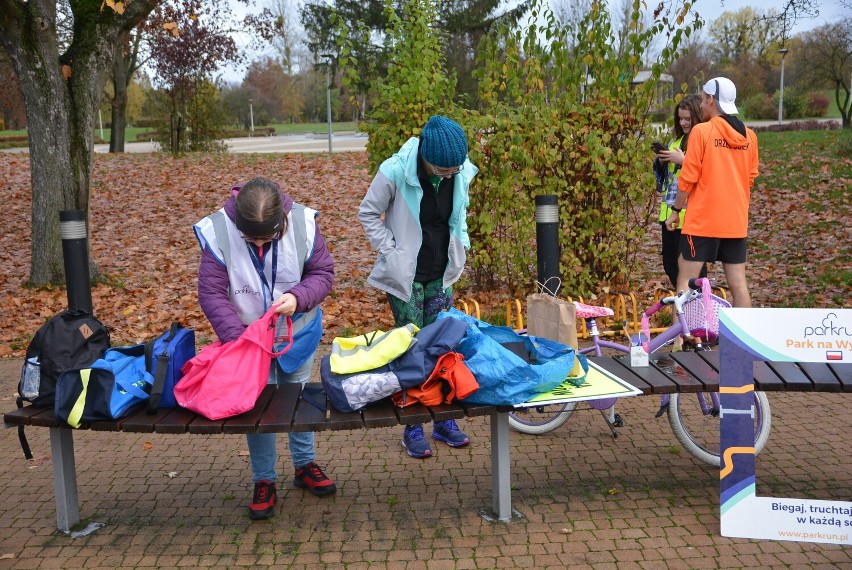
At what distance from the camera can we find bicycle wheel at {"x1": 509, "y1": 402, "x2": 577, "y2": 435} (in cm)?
496

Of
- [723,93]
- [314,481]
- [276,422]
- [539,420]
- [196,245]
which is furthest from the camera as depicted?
[196,245]

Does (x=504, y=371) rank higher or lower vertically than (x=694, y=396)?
higher

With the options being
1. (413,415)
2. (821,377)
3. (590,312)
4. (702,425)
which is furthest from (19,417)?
(821,377)

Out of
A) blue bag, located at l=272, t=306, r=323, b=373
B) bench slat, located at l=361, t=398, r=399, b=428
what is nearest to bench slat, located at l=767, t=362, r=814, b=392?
bench slat, located at l=361, t=398, r=399, b=428

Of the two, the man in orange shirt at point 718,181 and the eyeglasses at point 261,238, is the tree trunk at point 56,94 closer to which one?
the eyeglasses at point 261,238

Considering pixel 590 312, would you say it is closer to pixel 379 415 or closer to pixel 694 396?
pixel 694 396

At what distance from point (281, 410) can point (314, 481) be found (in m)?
0.74

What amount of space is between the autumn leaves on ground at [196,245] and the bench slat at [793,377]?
11.9ft

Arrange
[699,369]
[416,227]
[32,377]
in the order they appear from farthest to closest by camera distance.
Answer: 1. [416,227]
2. [699,369]
3. [32,377]

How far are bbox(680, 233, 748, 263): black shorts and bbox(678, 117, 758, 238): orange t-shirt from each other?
0.07 metres

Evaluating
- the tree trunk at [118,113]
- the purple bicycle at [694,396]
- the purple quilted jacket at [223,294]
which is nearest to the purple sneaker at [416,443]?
the purple bicycle at [694,396]

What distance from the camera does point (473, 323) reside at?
4012 millimetres

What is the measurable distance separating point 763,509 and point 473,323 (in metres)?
1.57

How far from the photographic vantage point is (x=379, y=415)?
357 cm
